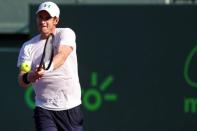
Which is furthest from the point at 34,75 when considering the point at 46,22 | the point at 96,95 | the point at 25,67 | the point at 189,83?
the point at 189,83

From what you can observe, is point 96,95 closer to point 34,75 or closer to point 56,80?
point 56,80

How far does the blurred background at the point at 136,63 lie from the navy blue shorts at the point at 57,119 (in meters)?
2.37

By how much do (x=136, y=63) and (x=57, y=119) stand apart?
2539 millimetres

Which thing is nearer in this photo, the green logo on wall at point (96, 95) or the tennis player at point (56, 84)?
the tennis player at point (56, 84)

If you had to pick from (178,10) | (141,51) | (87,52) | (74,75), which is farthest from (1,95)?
(74,75)

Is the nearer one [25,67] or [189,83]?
[25,67]

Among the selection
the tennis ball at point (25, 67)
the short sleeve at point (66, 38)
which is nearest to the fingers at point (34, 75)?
the tennis ball at point (25, 67)

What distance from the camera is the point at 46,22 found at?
5562 millimetres

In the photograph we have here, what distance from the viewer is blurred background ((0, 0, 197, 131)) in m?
8.06

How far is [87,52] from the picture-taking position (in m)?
8.21

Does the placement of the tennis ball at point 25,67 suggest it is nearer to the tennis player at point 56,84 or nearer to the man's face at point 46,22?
the tennis player at point 56,84

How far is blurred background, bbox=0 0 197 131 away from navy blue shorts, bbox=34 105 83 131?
237cm

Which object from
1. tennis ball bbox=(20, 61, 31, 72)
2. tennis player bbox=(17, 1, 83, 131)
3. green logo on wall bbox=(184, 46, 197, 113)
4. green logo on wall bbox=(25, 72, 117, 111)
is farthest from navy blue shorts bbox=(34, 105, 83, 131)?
green logo on wall bbox=(184, 46, 197, 113)

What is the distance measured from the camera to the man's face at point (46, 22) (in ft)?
18.2
